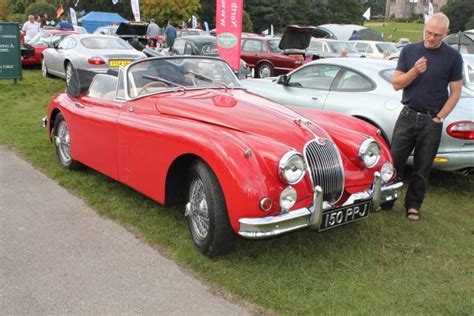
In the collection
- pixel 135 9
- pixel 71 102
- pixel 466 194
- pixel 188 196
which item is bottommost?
pixel 466 194

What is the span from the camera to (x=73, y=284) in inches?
138

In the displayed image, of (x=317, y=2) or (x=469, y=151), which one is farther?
(x=317, y=2)

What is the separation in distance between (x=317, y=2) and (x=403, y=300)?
81970mm

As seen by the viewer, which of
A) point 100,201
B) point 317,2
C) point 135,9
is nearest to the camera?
point 100,201

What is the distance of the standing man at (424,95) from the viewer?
179 inches

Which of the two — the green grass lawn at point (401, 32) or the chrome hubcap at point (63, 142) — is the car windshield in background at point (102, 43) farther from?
the green grass lawn at point (401, 32)

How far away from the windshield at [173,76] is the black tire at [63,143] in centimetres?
156

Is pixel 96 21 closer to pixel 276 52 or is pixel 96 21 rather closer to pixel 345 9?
pixel 276 52

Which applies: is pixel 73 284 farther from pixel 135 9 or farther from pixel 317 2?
pixel 317 2

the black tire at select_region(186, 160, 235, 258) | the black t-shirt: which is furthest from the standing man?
the black tire at select_region(186, 160, 235, 258)

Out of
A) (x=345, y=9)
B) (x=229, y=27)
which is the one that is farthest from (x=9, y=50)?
(x=345, y=9)

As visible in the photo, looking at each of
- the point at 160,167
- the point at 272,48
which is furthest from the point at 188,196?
the point at 272,48

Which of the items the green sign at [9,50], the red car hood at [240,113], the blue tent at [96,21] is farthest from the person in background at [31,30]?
the blue tent at [96,21]

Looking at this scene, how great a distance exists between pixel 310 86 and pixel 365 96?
119 centimetres
